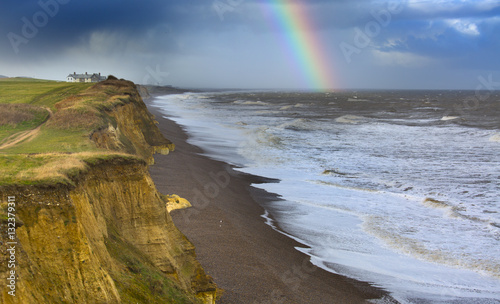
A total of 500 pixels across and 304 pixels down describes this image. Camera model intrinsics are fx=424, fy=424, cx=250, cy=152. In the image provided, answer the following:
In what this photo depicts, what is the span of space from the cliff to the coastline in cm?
241

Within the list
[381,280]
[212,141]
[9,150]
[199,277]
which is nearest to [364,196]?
[381,280]

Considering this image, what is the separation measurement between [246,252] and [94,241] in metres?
7.74

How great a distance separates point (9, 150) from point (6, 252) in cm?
919

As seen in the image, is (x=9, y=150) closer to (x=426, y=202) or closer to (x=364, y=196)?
(x=364, y=196)

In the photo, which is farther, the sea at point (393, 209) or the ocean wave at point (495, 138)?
the ocean wave at point (495, 138)

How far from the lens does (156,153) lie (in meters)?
30.5

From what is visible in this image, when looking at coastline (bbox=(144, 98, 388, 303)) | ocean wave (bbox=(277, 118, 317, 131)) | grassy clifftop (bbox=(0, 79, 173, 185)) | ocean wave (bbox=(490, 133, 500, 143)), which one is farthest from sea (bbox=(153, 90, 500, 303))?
ocean wave (bbox=(277, 118, 317, 131))

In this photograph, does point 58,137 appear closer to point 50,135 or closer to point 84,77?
point 50,135

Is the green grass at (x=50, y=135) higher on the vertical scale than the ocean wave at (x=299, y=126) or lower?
higher

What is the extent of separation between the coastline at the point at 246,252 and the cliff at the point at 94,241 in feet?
7.91

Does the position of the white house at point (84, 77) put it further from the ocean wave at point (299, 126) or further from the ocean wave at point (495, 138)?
the ocean wave at point (495, 138)

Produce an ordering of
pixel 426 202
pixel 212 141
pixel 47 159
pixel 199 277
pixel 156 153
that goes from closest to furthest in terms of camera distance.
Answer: pixel 47 159 → pixel 199 277 → pixel 426 202 → pixel 156 153 → pixel 212 141

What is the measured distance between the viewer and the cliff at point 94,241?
19.6 ft

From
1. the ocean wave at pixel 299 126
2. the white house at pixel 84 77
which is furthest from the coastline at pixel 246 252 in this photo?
the white house at pixel 84 77
